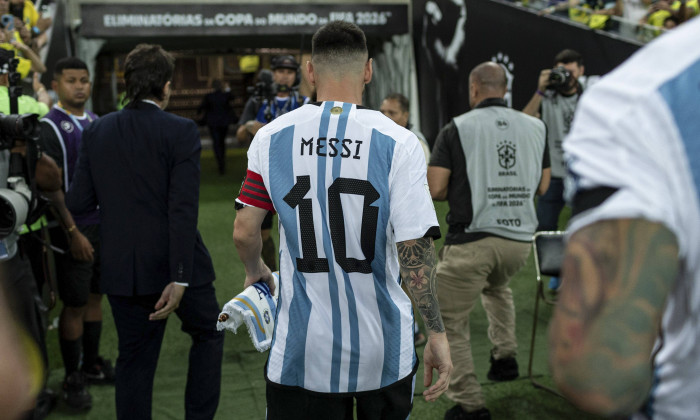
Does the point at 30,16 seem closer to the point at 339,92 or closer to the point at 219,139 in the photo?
the point at 219,139

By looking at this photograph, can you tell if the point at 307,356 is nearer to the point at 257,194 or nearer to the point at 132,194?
the point at 257,194

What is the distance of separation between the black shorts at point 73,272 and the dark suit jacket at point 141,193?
896 mm

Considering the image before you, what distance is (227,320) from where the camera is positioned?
2.04m

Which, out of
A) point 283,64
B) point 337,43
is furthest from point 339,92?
point 283,64

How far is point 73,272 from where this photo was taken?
11.6ft

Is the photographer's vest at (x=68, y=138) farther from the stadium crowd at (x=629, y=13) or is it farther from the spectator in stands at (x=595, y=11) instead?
the spectator in stands at (x=595, y=11)

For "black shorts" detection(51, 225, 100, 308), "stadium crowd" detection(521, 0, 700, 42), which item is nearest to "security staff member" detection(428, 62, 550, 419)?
"black shorts" detection(51, 225, 100, 308)

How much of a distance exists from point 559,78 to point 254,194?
4.10m

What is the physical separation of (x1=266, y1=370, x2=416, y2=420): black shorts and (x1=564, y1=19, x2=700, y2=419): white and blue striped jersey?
1289mm

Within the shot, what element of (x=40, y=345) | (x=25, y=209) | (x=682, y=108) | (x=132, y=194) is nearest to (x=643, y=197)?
(x=682, y=108)

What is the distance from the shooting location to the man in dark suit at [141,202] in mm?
2676

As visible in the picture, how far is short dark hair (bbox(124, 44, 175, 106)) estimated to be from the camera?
2.69 m

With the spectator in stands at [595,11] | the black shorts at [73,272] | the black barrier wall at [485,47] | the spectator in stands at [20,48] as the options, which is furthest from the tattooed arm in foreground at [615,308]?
the spectator in stands at [595,11]

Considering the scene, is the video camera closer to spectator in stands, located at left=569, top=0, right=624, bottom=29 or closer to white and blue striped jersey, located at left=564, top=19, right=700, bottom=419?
white and blue striped jersey, located at left=564, top=19, right=700, bottom=419
